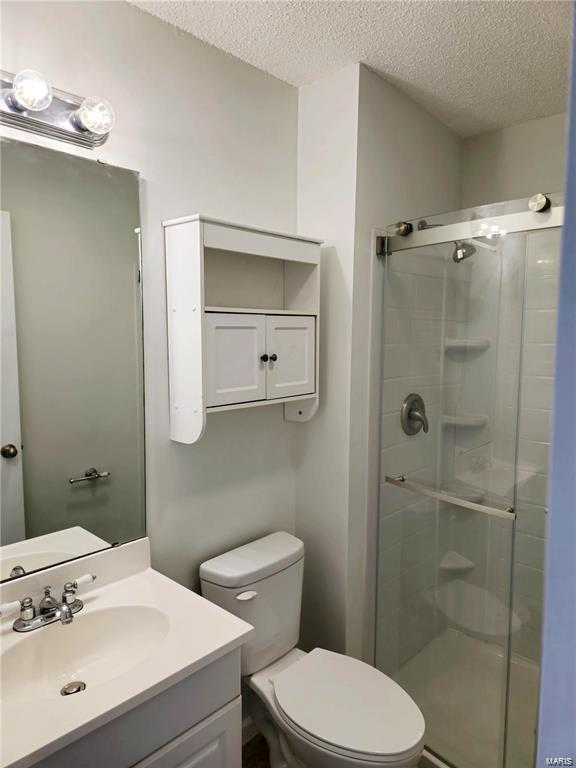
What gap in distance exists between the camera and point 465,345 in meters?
1.87

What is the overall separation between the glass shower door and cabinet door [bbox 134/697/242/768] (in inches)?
38.0

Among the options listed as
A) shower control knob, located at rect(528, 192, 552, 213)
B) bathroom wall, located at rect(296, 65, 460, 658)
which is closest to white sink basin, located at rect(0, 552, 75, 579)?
bathroom wall, located at rect(296, 65, 460, 658)

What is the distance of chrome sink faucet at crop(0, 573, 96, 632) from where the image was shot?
1192 mm

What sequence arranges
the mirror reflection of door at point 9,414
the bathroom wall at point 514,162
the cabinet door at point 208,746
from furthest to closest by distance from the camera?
1. the bathroom wall at point 514,162
2. the mirror reflection of door at point 9,414
3. the cabinet door at point 208,746

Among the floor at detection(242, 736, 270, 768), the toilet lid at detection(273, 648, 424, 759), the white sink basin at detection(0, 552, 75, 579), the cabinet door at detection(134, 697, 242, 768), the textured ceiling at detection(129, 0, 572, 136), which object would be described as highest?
the textured ceiling at detection(129, 0, 572, 136)

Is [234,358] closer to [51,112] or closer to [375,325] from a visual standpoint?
[375,325]

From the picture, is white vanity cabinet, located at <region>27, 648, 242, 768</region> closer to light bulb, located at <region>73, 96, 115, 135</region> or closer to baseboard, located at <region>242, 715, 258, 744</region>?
baseboard, located at <region>242, 715, 258, 744</region>

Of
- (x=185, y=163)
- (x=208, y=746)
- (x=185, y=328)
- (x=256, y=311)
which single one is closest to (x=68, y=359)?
(x=185, y=328)

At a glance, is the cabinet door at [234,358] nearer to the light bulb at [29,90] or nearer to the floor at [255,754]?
the light bulb at [29,90]

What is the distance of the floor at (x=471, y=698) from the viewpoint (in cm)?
169

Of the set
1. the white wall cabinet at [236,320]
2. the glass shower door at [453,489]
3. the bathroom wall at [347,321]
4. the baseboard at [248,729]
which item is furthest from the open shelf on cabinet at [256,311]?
the baseboard at [248,729]

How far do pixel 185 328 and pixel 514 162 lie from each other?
184cm

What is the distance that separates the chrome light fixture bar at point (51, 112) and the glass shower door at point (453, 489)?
1.13 metres

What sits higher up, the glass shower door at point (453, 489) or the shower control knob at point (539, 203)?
the shower control knob at point (539, 203)
